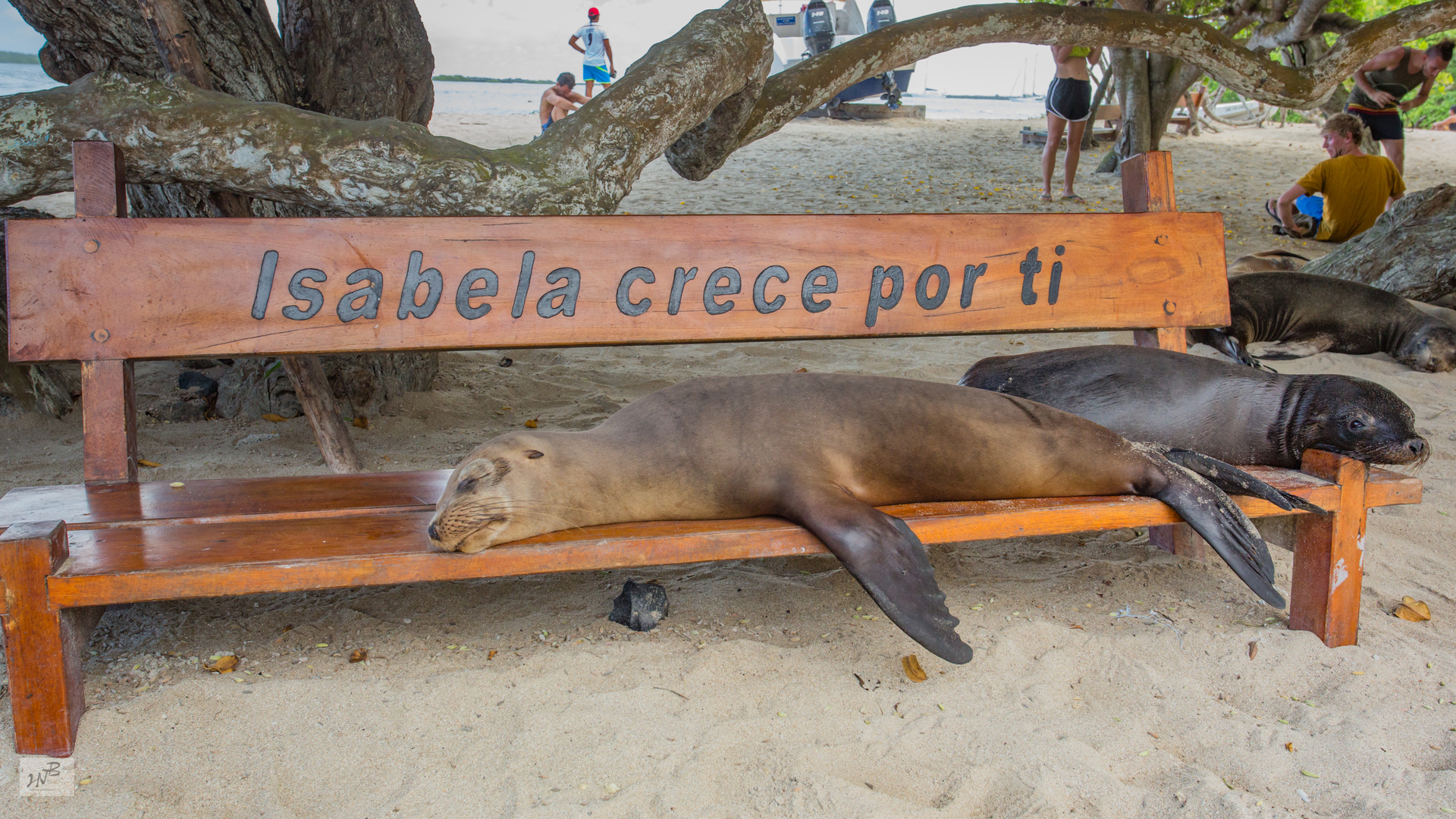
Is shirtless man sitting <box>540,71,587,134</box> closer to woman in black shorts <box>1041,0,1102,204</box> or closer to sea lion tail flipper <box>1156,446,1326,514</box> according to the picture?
woman in black shorts <box>1041,0,1102,204</box>

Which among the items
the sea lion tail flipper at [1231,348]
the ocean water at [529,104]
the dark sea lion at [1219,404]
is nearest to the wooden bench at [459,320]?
the dark sea lion at [1219,404]

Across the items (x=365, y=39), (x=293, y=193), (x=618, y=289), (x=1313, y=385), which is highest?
(x=365, y=39)

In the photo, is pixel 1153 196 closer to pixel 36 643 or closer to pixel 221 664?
pixel 221 664

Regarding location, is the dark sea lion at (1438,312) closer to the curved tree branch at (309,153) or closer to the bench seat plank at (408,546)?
the bench seat plank at (408,546)

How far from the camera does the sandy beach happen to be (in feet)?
5.85

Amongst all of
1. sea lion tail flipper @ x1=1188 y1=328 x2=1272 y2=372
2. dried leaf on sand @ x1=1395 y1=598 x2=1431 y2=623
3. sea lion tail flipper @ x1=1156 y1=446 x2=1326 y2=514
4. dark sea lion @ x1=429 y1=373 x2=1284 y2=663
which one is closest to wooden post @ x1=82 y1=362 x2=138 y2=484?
dark sea lion @ x1=429 y1=373 x2=1284 y2=663

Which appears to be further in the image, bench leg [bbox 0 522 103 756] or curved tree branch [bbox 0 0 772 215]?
curved tree branch [bbox 0 0 772 215]

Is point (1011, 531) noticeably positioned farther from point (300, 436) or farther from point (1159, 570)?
point (300, 436)

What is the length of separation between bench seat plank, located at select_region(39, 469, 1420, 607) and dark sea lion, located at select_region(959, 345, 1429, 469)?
320 millimetres

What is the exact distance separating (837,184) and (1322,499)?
7.31 meters

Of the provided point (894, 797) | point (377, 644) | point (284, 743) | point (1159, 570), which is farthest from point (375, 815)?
point (1159, 570)

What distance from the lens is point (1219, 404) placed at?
2922 mm

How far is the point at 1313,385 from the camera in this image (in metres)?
2.84

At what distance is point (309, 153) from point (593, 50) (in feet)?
34.5
